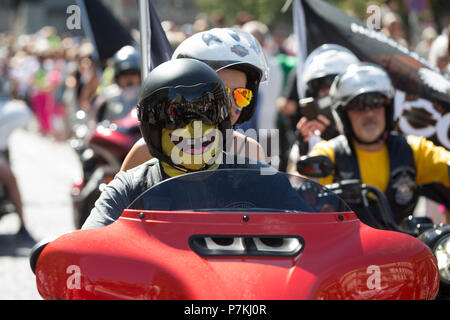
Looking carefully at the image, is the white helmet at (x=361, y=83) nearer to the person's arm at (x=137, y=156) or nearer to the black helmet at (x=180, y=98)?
the person's arm at (x=137, y=156)

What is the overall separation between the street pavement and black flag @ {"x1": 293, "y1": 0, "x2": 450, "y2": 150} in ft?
8.63

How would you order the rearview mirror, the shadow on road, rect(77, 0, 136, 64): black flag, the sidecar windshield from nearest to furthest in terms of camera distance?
1. the sidecar windshield
2. the rearview mirror
3. rect(77, 0, 136, 64): black flag
4. the shadow on road

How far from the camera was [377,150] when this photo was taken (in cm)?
512

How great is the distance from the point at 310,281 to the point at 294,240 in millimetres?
240

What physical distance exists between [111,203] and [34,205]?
26.6 ft

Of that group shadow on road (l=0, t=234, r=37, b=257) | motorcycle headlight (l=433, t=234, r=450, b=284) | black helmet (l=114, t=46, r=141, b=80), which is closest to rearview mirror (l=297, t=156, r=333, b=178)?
motorcycle headlight (l=433, t=234, r=450, b=284)

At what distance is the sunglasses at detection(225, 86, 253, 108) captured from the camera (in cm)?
459

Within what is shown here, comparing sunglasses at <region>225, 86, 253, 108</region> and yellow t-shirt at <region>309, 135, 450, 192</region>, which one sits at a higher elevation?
sunglasses at <region>225, 86, 253, 108</region>

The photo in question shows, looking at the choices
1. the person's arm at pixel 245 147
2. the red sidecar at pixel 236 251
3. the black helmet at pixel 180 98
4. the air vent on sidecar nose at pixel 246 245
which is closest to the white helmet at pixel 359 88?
the person's arm at pixel 245 147

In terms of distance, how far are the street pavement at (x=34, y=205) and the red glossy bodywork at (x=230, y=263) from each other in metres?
1.40

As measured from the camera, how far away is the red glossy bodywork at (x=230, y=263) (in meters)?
2.63

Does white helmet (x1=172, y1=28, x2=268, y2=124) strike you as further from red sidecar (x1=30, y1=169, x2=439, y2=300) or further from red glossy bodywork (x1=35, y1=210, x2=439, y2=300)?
red glossy bodywork (x1=35, y1=210, x2=439, y2=300)

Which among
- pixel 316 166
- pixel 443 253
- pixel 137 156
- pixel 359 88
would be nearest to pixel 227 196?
pixel 443 253

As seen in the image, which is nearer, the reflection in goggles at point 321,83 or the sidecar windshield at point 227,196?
the sidecar windshield at point 227,196
